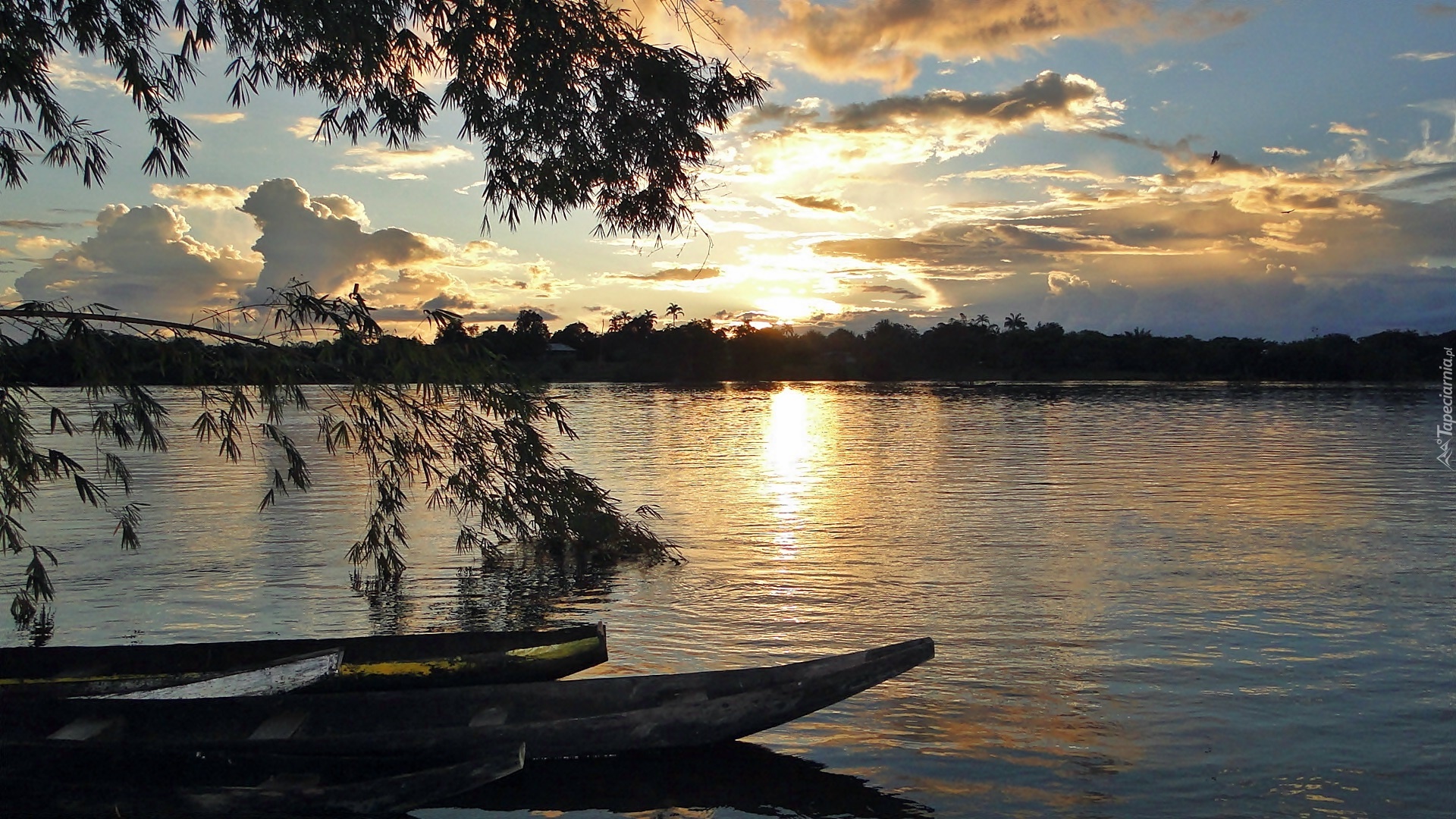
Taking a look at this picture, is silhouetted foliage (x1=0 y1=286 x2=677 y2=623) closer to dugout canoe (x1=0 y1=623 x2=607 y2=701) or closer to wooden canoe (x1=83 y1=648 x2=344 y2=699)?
dugout canoe (x1=0 y1=623 x2=607 y2=701)

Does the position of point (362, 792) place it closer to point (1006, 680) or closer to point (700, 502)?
point (1006, 680)

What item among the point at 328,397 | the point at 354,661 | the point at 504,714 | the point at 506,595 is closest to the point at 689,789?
the point at 504,714

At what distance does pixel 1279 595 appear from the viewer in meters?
13.3

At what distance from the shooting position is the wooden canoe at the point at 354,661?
764 cm

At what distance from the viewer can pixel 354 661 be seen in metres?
7.94

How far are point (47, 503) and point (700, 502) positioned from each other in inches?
547

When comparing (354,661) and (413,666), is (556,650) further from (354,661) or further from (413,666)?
(354,661)

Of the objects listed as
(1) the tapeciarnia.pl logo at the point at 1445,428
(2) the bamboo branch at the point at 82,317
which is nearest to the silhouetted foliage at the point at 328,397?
(2) the bamboo branch at the point at 82,317

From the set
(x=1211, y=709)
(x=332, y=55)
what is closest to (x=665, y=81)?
(x=332, y=55)

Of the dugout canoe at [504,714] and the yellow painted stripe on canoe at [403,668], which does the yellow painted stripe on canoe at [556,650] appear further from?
the dugout canoe at [504,714]

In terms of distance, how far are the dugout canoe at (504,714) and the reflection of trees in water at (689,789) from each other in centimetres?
30

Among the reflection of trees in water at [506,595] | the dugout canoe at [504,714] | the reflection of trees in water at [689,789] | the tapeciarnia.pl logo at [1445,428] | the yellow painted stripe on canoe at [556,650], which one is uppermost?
the tapeciarnia.pl logo at [1445,428]

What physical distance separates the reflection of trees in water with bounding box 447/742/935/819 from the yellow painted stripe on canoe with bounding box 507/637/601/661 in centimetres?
75

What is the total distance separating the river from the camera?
751cm
